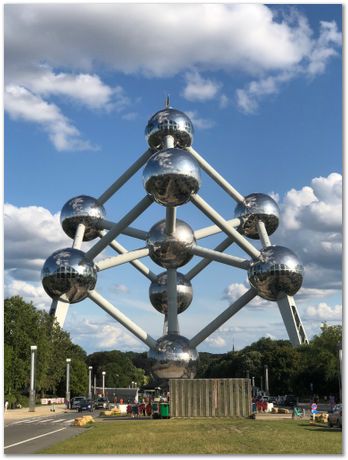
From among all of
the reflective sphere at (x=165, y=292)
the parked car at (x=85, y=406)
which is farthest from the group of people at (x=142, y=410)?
the parked car at (x=85, y=406)

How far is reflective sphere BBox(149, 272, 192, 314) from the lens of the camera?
25172 mm

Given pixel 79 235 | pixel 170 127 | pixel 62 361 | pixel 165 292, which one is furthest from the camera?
pixel 62 361

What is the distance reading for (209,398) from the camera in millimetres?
21969

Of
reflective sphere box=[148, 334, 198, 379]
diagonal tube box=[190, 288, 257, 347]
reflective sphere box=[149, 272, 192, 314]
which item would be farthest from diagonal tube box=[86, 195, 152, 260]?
diagonal tube box=[190, 288, 257, 347]

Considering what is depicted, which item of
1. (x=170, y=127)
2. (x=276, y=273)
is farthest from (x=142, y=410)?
(x=170, y=127)

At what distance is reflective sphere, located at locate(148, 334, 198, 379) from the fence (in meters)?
0.78

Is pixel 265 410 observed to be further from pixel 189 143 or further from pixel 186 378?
Answer: pixel 189 143

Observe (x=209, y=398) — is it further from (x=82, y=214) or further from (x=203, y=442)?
(x=203, y=442)

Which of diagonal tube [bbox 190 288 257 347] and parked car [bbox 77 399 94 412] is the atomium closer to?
diagonal tube [bbox 190 288 257 347]

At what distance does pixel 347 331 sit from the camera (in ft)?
29.4

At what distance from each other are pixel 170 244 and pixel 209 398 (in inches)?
212

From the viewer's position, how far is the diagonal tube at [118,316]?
23.5 m

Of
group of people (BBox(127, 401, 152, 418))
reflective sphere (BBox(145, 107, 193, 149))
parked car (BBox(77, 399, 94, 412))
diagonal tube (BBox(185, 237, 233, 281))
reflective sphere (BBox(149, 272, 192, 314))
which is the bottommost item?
parked car (BBox(77, 399, 94, 412))

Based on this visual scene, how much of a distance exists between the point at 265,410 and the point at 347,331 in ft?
72.1
